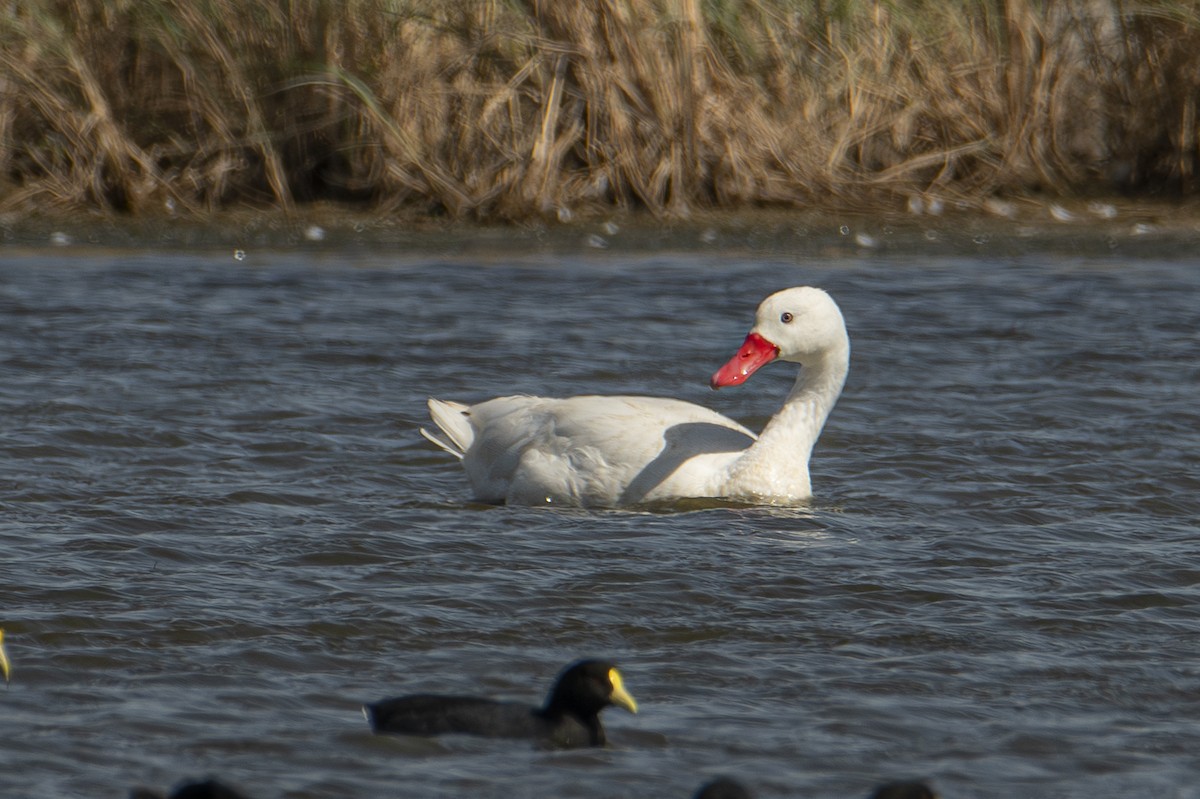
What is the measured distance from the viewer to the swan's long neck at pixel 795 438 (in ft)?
25.0

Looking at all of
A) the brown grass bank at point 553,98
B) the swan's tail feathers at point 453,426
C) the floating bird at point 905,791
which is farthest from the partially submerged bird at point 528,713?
the brown grass bank at point 553,98

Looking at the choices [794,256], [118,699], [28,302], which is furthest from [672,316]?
[118,699]

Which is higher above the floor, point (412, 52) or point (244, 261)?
point (412, 52)

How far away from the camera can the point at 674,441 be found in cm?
761

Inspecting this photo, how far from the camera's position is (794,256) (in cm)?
1286

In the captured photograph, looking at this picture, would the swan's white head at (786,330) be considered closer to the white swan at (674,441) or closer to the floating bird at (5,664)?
the white swan at (674,441)

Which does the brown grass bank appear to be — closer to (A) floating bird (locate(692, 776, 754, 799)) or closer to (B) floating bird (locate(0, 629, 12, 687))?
(B) floating bird (locate(0, 629, 12, 687))

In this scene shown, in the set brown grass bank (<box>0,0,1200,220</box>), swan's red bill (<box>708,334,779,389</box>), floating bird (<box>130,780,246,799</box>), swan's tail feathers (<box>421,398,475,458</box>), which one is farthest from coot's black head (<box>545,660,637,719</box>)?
brown grass bank (<box>0,0,1200,220</box>)

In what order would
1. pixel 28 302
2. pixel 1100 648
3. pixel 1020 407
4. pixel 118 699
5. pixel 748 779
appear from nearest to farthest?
pixel 748 779, pixel 118 699, pixel 1100 648, pixel 1020 407, pixel 28 302

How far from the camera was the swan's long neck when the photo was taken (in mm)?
7613

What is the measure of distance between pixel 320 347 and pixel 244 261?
2.41 metres

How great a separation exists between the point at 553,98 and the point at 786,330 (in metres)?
4.95

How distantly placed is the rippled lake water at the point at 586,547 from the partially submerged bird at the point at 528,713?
0.05 m

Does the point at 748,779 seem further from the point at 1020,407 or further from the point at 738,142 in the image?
the point at 738,142
